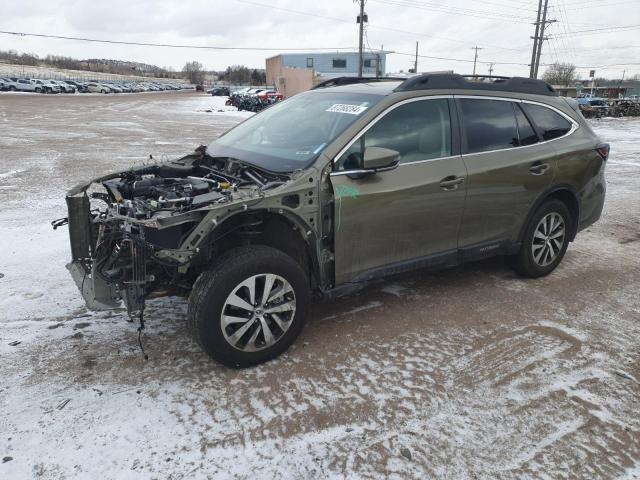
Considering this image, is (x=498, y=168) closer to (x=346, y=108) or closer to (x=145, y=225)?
(x=346, y=108)

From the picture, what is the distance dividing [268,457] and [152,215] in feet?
5.04

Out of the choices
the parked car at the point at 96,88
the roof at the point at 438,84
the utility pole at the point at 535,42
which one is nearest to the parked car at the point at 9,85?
the parked car at the point at 96,88

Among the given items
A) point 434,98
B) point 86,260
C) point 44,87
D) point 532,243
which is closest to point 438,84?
point 434,98

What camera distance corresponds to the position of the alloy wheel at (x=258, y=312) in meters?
3.13

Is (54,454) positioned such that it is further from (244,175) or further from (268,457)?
(244,175)

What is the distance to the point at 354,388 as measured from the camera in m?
3.11

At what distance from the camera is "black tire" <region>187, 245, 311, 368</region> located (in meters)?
3.03

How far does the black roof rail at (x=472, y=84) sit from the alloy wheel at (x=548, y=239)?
47.3 inches

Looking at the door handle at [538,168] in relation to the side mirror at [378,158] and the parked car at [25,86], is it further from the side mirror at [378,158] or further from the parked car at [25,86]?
the parked car at [25,86]

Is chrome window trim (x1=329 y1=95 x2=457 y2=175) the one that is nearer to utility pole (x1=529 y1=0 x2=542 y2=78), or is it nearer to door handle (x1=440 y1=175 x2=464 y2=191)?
door handle (x1=440 y1=175 x2=464 y2=191)

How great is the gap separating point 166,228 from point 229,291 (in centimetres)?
53

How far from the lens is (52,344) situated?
354cm

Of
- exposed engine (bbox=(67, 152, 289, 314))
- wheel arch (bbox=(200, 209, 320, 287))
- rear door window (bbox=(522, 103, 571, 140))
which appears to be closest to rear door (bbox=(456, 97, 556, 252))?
rear door window (bbox=(522, 103, 571, 140))

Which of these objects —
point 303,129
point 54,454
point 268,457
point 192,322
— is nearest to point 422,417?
point 268,457
